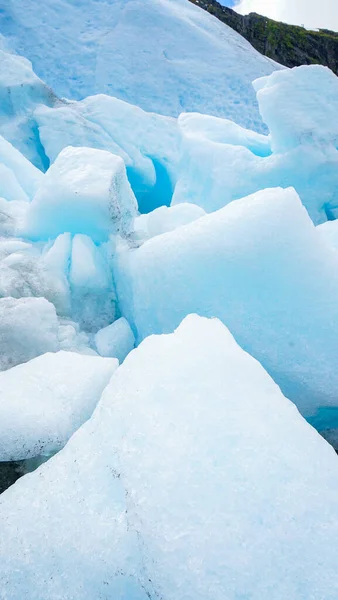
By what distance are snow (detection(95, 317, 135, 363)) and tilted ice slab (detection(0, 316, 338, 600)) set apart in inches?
32.8

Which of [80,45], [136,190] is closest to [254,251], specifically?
[136,190]

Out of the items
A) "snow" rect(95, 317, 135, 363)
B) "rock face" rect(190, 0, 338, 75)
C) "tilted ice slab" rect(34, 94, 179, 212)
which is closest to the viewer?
"snow" rect(95, 317, 135, 363)

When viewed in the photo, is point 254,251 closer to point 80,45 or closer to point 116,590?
point 116,590

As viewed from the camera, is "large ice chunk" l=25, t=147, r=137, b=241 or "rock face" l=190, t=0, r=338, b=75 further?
"rock face" l=190, t=0, r=338, b=75

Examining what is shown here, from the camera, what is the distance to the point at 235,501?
0.82m

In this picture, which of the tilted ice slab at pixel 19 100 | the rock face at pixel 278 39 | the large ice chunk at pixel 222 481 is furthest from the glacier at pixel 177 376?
the rock face at pixel 278 39

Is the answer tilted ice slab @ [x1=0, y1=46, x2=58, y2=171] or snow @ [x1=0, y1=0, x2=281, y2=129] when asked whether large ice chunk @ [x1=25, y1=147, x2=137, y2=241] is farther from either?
snow @ [x1=0, y1=0, x2=281, y2=129]

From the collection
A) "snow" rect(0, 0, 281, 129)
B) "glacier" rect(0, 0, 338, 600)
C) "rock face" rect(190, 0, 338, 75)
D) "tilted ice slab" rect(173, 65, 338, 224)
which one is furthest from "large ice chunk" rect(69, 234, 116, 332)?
"rock face" rect(190, 0, 338, 75)

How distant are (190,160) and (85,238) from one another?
6.49 feet

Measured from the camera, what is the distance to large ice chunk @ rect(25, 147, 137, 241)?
2.12 metres

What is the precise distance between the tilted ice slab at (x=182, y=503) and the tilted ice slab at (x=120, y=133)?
13.1ft

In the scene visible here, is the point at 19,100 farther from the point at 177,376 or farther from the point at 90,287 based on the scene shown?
the point at 177,376

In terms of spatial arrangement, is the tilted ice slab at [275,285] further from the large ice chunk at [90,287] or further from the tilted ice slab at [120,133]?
the tilted ice slab at [120,133]

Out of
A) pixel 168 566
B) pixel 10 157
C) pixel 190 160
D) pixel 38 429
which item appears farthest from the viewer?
pixel 190 160
